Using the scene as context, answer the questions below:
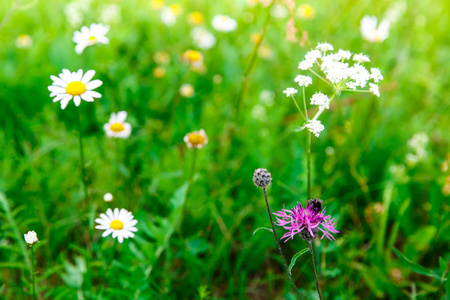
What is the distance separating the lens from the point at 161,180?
1740mm

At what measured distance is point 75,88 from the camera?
3.71ft

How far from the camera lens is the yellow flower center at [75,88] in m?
1.12

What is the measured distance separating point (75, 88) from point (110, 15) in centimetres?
190

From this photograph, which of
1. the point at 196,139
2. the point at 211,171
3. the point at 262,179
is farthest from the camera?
the point at 211,171

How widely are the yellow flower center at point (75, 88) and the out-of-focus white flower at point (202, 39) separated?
1.55 m

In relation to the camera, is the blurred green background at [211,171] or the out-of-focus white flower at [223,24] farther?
the out-of-focus white flower at [223,24]

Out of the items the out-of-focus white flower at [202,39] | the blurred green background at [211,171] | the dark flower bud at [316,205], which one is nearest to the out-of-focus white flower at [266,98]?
the blurred green background at [211,171]

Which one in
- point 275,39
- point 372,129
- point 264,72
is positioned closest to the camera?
point 372,129

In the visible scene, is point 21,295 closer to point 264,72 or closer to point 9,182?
point 9,182

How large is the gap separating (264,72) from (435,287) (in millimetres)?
1616

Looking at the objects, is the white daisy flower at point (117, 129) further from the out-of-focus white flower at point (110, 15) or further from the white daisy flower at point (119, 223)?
the out-of-focus white flower at point (110, 15)

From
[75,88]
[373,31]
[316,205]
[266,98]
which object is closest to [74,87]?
[75,88]

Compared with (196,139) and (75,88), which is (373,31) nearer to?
(196,139)

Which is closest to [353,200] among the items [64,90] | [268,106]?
[268,106]
